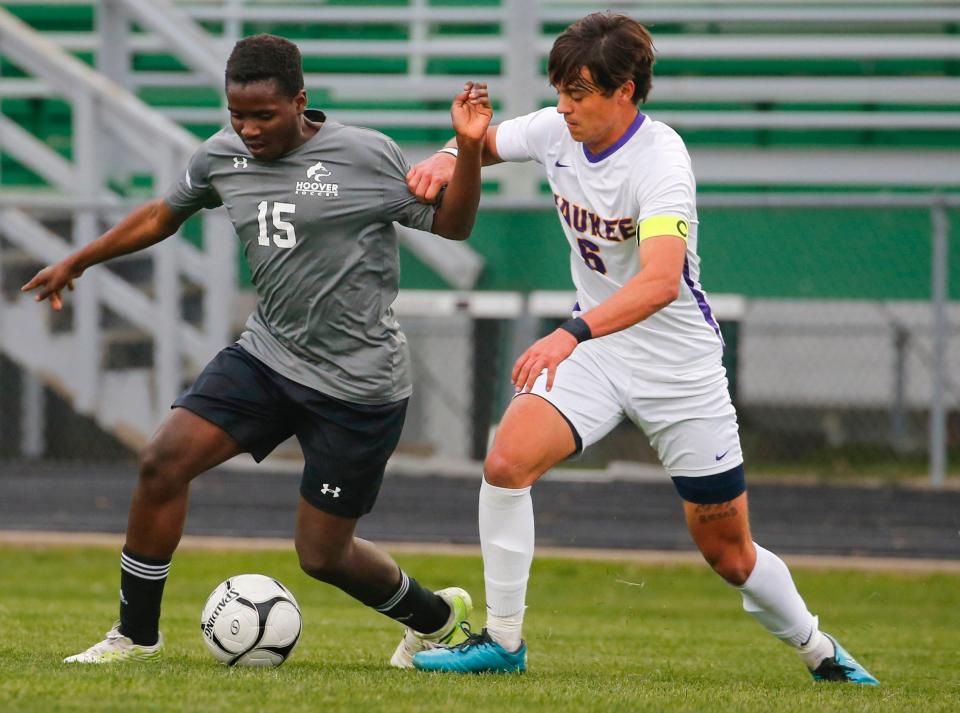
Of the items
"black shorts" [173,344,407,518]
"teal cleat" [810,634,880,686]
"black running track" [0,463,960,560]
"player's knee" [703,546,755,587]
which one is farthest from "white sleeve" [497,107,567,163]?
"black running track" [0,463,960,560]

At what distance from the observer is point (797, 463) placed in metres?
11.6

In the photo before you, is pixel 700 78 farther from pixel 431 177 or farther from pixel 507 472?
pixel 507 472

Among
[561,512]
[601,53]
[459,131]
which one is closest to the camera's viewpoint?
[601,53]

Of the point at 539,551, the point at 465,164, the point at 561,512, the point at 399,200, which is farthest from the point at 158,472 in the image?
the point at 561,512

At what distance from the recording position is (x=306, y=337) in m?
5.24

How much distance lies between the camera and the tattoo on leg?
5.23 metres

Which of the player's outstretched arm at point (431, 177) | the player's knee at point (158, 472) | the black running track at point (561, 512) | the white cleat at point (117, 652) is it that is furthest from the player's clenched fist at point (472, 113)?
the black running track at point (561, 512)

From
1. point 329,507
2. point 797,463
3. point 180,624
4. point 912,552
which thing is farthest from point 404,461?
point 329,507

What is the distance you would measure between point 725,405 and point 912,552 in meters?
4.79

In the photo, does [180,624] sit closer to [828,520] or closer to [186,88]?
[828,520]

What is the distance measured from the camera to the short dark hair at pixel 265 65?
195 inches

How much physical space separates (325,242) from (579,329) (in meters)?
1.10

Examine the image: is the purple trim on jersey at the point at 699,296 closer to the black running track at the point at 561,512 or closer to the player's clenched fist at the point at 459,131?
the player's clenched fist at the point at 459,131

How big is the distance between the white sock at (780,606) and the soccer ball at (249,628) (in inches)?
63.9
